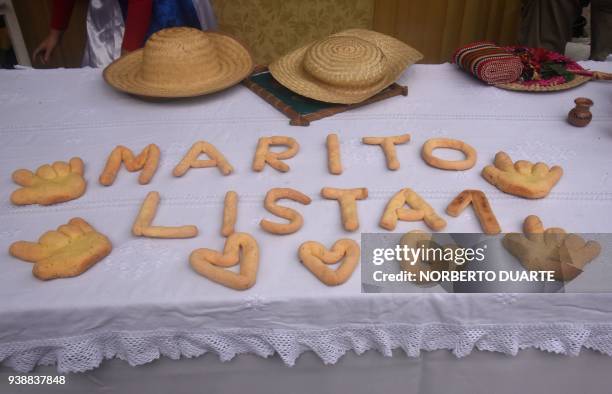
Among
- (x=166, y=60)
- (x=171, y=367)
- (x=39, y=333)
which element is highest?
(x=166, y=60)

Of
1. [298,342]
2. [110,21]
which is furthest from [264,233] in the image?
[110,21]

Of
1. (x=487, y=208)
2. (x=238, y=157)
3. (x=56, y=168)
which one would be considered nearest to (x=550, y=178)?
(x=487, y=208)

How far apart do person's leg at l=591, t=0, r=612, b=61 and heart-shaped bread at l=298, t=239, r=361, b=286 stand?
2.36 m

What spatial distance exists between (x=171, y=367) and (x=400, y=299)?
0.40 m

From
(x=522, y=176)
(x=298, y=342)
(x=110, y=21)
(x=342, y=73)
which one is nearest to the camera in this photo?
(x=298, y=342)

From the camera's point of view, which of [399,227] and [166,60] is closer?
[399,227]

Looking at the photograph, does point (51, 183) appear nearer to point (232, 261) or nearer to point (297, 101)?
point (232, 261)

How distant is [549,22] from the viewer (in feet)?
8.41

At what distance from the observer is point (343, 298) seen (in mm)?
717

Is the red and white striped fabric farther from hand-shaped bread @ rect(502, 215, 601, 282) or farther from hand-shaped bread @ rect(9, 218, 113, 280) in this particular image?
hand-shaped bread @ rect(9, 218, 113, 280)

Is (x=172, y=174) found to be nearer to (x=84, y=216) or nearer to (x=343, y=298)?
(x=84, y=216)

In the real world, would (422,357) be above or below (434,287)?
below
